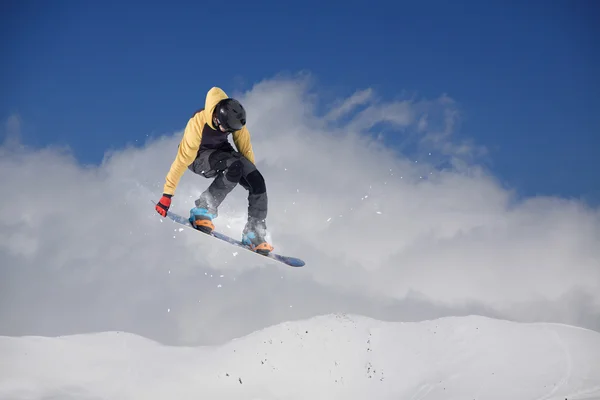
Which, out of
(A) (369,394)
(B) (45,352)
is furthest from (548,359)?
(B) (45,352)

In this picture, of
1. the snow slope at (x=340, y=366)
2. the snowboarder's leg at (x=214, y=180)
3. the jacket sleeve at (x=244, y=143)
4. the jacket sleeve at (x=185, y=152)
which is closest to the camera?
the jacket sleeve at (x=185, y=152)

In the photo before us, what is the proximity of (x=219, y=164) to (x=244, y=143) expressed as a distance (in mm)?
820

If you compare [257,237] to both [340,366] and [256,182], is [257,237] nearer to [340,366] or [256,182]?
[256,182]

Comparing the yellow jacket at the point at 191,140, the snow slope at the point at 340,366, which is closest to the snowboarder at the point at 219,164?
the yellow jacket at the point at 191,140

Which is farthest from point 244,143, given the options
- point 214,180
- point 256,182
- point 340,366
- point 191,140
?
point 340,366

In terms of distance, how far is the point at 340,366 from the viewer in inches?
6102

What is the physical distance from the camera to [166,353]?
138m

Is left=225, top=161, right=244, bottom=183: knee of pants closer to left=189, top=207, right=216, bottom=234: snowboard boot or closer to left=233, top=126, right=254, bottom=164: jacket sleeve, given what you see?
left=233, top=126, right=254, bottom=164: jacket sleeve

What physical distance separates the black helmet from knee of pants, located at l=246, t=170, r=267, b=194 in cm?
178

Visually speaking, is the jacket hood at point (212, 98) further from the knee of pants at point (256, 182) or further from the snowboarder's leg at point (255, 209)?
the knee of pants at point (256, 182)

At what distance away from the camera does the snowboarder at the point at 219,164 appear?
10320mm

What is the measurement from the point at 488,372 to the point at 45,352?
100 m

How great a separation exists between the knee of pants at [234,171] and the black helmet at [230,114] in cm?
140

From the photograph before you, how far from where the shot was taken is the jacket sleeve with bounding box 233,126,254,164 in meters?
11.8
